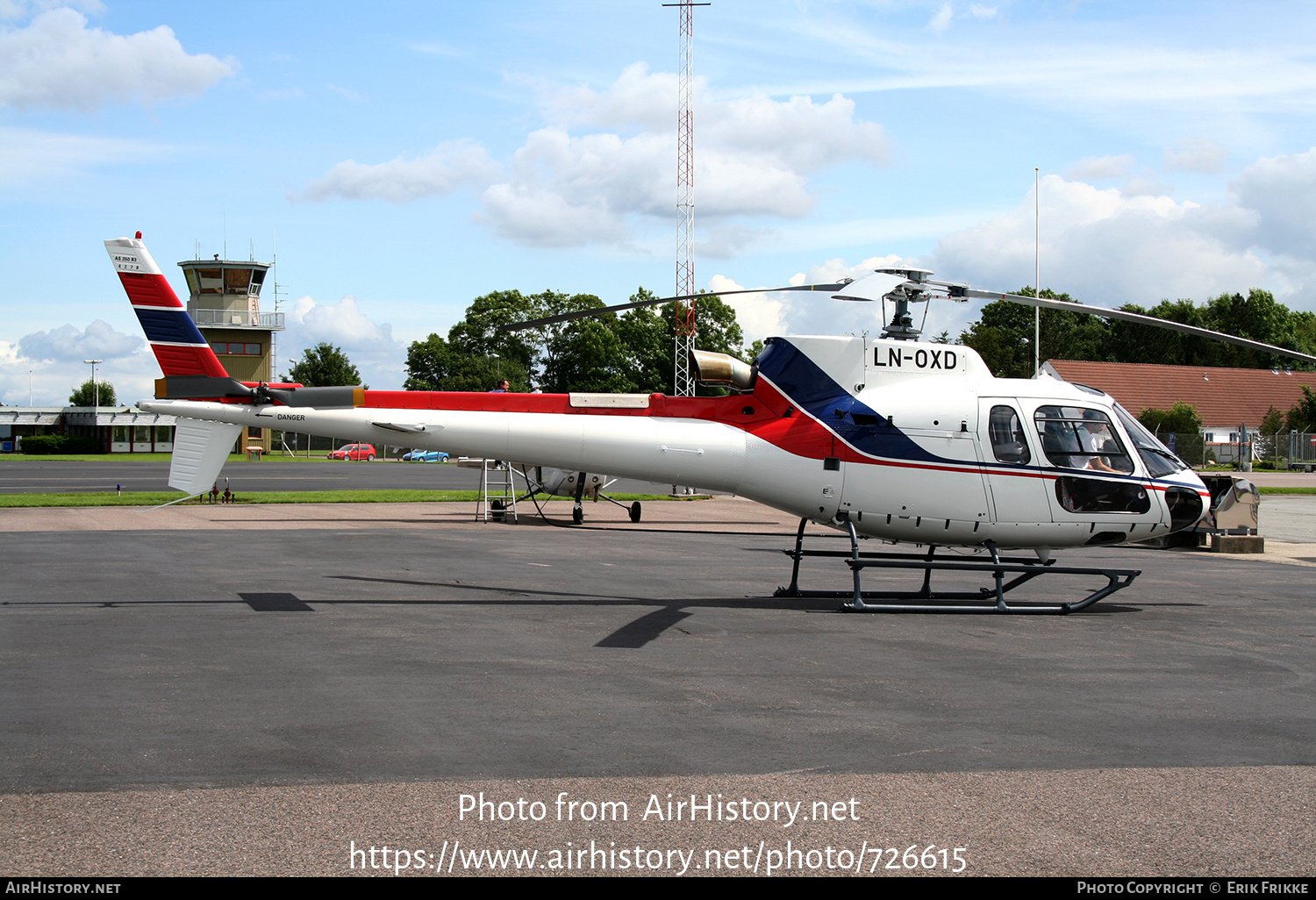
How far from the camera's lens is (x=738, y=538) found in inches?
905

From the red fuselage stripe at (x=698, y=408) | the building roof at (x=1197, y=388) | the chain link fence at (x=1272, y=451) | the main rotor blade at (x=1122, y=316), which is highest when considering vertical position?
the building roof at (x=1197, y=388)

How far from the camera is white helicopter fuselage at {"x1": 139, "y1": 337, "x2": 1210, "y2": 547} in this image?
13.2 metres

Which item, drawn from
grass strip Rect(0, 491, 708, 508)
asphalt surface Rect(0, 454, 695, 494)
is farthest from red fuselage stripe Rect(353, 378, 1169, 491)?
asphalt surface Rect(0, 454, 695, 494)

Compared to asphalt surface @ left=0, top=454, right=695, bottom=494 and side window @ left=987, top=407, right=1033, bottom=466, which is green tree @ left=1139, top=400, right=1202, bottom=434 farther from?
side window @ left=987, top=407, right=1033, bottom=466

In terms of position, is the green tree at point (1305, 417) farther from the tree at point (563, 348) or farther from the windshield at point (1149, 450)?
the windshield at point (1149, 450)

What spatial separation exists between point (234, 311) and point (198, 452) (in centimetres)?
7331

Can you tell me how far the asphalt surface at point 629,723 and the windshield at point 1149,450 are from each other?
72.6 inches

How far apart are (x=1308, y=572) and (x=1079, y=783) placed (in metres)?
14.8

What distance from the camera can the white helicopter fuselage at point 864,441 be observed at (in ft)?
43.4

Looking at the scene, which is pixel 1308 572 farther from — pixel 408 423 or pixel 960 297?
pixel 408 423

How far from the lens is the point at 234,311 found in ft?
266

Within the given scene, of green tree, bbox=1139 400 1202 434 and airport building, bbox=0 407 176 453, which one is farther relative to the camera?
airport building, bbox=0 407 176 453

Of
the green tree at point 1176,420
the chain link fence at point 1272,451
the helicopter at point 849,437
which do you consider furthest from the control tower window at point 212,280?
the helicopter at point 849,437

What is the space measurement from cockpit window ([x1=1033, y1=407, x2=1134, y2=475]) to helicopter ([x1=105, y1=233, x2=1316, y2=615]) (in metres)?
0.02
